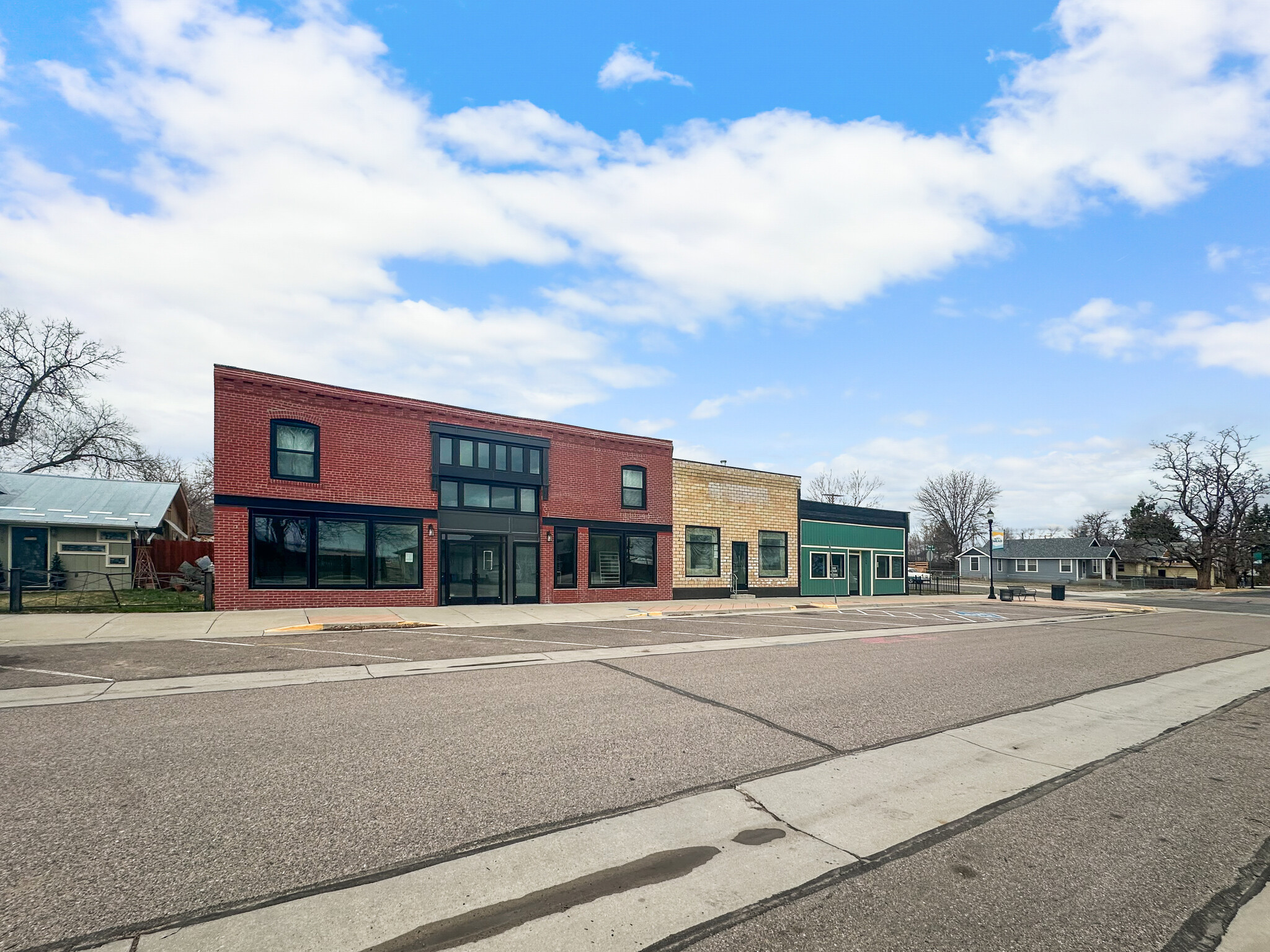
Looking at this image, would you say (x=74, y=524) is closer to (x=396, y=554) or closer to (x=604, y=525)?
(x=396, y=554)

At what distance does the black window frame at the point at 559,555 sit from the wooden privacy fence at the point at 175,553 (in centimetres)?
1551

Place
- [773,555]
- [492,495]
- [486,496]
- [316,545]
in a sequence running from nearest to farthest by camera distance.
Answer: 1. [316,545]
2. [486,496]
3. [492,495]
4. [773,555]

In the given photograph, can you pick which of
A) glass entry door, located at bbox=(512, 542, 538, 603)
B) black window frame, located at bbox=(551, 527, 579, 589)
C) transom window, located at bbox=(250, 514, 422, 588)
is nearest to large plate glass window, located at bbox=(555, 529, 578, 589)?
black window frame, located at bbox=(551, 527, 579, 589)

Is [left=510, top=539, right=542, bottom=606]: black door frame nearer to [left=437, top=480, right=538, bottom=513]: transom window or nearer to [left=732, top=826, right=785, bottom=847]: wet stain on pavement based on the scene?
[left=437, top=480, right=538, bottom=513]: transom window

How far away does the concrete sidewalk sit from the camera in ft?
44.2

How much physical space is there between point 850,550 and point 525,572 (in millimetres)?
19172

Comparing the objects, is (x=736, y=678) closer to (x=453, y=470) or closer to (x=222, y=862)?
(x=222, y=862)

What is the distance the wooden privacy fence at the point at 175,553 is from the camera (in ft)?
A: 93.8

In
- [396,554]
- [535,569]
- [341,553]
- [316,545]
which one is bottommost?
[535,569]

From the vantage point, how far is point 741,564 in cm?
3061

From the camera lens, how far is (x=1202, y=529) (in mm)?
64938

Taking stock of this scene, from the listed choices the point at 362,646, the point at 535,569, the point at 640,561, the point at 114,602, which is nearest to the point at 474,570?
the point at 535,569

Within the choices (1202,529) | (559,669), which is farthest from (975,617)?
(1202,529)

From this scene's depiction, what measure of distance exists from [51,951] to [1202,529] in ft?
280
